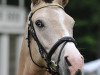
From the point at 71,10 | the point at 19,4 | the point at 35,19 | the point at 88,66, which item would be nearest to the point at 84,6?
the point at 71,10

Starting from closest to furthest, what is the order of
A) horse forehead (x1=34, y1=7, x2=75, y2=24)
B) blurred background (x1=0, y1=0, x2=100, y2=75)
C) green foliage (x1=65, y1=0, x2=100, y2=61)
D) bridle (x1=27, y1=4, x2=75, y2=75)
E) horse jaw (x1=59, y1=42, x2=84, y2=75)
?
horse jaw (x1=59, y1=42, x2=84, y2=75), bridle (x1=27, y1=4, x2=75, y2=75), horse forehead (x1=34, y1=7, x2=75, y2=24), blurred background (x1=0, y1=0, x2=100, y2=75), green foliage (x1=65, y1=0, x2=100, y2=61)

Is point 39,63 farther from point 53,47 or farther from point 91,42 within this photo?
point 91,42

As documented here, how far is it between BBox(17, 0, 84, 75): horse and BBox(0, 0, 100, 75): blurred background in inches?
943

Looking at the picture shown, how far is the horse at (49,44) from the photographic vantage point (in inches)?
232

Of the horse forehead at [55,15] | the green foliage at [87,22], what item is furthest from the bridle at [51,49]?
the green foliage at [87,22]

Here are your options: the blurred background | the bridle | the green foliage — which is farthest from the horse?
the green foliage

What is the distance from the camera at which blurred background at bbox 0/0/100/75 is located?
32.1 m

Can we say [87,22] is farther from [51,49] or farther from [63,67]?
[63,67]

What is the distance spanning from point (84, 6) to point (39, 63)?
1136 inches

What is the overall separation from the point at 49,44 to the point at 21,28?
87.0 ft

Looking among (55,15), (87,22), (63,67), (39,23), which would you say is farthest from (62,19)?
(87,22)

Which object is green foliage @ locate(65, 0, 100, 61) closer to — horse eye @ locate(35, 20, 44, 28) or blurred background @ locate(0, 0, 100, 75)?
blurred background @ locate(0, 0, 100, 75)

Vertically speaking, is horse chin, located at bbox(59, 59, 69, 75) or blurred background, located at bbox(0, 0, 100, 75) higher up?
horse chin, located at bbox(59, 59, 69, 75)

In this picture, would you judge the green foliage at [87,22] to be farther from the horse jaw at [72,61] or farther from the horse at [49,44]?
the horse jaw at [72,61]
